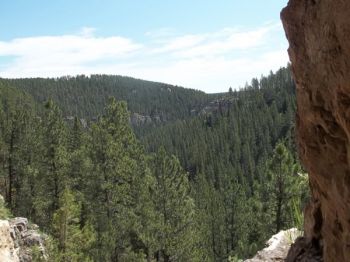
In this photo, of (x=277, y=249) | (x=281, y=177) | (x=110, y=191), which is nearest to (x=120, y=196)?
(x=110, y=191)

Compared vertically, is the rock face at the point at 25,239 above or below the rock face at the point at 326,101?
below

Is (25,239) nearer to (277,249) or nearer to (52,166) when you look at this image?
(52,166)

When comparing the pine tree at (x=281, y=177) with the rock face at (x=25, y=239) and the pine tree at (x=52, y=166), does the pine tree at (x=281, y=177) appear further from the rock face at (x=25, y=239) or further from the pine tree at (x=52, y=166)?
the pine tree at (x=52, y=166)

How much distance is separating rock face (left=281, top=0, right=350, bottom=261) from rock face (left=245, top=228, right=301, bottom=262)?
121 inches

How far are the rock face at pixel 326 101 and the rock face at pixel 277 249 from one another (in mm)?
3080

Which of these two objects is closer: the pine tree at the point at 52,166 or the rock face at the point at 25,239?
the rock face at the point at 25,239

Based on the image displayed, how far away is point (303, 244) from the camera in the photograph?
6535 millimetres

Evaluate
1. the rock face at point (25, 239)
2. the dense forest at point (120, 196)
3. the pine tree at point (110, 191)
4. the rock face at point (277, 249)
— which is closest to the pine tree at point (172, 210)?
the dense forest at point (120, 196)

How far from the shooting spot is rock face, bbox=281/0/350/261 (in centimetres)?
414

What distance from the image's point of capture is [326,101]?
15.6 feet

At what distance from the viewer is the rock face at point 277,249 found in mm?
8727

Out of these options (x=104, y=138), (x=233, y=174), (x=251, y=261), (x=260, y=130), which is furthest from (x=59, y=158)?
(x=260, y=130)

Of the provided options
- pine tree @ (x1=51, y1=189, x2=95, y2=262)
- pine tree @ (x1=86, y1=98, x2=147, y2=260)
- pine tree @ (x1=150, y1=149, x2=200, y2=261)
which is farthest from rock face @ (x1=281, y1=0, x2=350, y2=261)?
pine tree @ (x1=86, y1=98, x2=147, y2=260)

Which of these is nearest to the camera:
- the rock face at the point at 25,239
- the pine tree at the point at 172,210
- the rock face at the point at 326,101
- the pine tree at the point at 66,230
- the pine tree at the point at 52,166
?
the rock face at the point at 326,101
